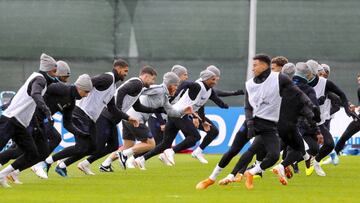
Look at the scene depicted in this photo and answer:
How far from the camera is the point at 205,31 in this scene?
36281mm

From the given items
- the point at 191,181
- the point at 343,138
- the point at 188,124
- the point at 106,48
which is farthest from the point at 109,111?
the point at 106,48

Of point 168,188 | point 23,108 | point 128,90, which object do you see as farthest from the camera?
point 128,90

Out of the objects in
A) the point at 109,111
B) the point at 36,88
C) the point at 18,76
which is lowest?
the point at 18,76

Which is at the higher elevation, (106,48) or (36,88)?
(36,88)

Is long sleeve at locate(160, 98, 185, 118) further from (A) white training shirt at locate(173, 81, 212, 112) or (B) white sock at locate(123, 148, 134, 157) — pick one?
(A) white training shirt at locate(173, 81, 212, 112)

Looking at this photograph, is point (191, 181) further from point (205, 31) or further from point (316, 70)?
point (205, 31)

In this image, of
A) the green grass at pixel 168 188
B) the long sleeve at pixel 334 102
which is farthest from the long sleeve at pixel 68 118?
the long sleeve at pixel 334 102

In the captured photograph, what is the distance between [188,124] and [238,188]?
722 cm

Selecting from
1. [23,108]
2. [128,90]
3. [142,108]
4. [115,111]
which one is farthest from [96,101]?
[23,108]

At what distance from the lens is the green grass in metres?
15.6

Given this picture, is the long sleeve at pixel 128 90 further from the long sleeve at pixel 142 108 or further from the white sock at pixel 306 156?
the white sock at pixel 306 156

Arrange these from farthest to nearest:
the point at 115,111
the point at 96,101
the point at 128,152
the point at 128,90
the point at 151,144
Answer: the point at 151,144
the point at 128,152
the point at 128,90
the point at 96,101
the point at 115,111

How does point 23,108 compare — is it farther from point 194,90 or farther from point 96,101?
point 194,90

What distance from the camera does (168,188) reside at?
700 inches
